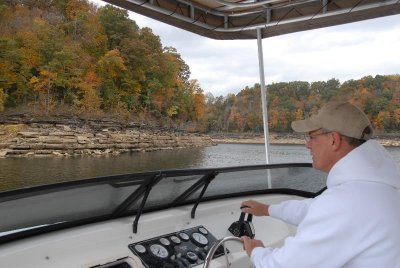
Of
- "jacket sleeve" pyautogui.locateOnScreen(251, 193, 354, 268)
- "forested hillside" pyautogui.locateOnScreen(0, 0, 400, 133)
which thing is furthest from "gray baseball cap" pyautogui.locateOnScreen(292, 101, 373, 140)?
"forested hillside" pyautogui.locateOnScreen(0, 0, 400, 133)

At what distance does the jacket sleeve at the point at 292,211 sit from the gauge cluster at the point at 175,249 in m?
0.51

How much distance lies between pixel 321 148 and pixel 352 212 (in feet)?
0.89

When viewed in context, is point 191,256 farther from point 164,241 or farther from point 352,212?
point 352,212

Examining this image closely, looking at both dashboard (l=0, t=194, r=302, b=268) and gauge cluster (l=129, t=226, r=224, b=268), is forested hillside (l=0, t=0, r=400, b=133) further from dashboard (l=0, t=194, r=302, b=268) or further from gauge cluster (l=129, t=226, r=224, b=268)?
gauge cluster (l=129, t=226, r=224, b=268)

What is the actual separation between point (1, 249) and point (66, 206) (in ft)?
1.03

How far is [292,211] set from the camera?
1.58m

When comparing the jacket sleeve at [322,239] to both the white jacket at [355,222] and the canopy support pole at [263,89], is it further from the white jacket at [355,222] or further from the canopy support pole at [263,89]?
the canopy support pole at [263,89]

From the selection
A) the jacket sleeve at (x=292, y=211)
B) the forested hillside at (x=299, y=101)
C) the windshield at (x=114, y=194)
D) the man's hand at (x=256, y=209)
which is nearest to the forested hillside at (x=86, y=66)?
the forested hillside at (x=299, y=101)

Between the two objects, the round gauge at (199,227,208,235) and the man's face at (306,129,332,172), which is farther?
the round gauge at (199,227,208,235)

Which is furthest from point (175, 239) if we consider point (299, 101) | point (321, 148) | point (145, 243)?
point (299, 101)

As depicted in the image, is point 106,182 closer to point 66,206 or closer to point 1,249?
point 66,206

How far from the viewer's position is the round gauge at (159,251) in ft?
5.79

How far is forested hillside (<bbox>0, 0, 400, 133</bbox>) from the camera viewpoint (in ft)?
102

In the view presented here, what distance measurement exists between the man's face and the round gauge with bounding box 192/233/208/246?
3.47ft
